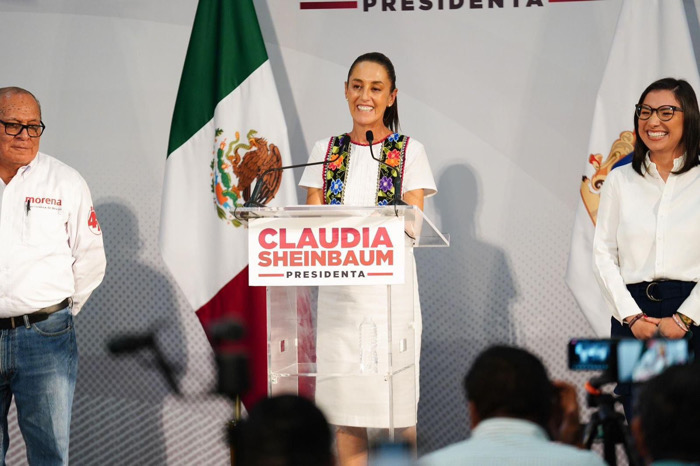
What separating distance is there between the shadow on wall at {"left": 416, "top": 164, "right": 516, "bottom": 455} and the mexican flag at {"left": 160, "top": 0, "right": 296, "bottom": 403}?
969 millimetres

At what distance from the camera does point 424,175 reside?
4.01 m

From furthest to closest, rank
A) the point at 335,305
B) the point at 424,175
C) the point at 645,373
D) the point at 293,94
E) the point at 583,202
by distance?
1. the point at 293,94
2. the point at 583,202
3. the point at 424,175
4. the point at 335,305
5. the point at 645,373

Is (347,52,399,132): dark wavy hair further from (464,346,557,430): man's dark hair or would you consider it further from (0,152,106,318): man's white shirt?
(464,346,557,430): man's dark hair

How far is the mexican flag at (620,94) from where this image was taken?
4844 mm

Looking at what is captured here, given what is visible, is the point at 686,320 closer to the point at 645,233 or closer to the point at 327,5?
the point at 645,233

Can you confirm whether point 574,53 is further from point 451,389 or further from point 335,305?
point 335,305

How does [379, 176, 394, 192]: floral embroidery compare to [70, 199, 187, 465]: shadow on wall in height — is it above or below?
above

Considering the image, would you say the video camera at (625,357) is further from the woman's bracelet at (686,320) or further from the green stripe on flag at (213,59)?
the green stripe on flag at (213,59)

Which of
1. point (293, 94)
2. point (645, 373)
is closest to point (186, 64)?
point (293, 94)

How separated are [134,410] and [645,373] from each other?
3896mm

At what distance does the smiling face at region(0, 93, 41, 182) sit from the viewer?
398cm

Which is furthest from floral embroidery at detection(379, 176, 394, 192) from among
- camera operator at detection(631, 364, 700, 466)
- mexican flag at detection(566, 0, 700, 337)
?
camera operator at detection(631, 364, 700, 466)

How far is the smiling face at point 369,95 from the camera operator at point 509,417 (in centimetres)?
205

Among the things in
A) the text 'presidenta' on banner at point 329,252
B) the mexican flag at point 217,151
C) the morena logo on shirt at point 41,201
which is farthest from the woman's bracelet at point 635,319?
the morena logo on shirt at point 41,201
